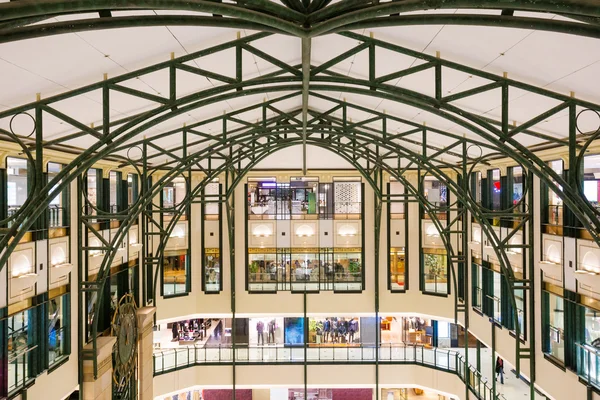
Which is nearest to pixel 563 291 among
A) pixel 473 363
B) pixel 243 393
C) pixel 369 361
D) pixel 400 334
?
pixel 473 363

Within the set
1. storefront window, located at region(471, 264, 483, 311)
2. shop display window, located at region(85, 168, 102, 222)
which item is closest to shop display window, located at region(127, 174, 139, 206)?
shop display window, located at region(85, 168, 102, 222)

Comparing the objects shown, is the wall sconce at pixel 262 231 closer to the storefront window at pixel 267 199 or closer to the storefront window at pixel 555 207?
the storefront window at pixel 267 199

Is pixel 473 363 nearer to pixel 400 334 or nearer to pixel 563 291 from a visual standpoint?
pixel 400 334

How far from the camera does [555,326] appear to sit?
14289 millimetres

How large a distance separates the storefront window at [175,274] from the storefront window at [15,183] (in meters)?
11.9

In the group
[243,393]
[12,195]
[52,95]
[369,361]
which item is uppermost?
[52,95]

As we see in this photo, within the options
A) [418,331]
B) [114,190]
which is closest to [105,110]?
[114,190]

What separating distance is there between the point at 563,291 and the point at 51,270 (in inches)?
625

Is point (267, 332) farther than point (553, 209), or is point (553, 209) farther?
point (267, 332)

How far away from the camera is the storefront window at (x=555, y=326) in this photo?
547 inches

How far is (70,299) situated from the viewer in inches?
578

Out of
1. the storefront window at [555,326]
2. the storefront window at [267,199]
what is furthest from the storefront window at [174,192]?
the storefront window at [555,326]

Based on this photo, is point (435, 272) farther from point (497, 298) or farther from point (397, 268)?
point (497, 298)

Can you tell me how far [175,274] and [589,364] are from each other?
18891mm
